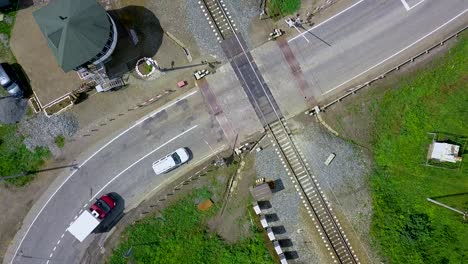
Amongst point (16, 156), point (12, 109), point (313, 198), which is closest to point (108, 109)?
point (12, 109)

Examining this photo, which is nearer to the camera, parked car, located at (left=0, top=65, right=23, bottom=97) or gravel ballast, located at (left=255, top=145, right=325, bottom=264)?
parked car, located at (left=0, top=65, right=23, bottom=97)

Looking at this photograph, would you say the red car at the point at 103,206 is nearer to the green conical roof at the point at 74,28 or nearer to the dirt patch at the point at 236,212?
the dirt patch at the point at 236,212

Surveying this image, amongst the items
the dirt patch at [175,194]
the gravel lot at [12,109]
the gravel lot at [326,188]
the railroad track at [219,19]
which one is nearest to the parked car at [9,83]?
the gravel lot at [12,109]

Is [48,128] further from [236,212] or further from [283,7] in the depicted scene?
[283,7]

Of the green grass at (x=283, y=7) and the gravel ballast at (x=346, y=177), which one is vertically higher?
the green grass at (x=283, y=7)

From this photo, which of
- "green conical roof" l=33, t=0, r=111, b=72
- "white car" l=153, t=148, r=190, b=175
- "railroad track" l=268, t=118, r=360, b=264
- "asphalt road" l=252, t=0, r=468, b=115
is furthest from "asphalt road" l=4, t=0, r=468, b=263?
"green conical roof" l=33, t=0, r=111, b=72

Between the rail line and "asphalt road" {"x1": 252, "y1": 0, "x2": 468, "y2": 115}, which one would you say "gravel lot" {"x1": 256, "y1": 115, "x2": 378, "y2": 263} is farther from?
"asphalt road" {"x1": 252, "y1": 0, "x2": 468, "y2": 115}
